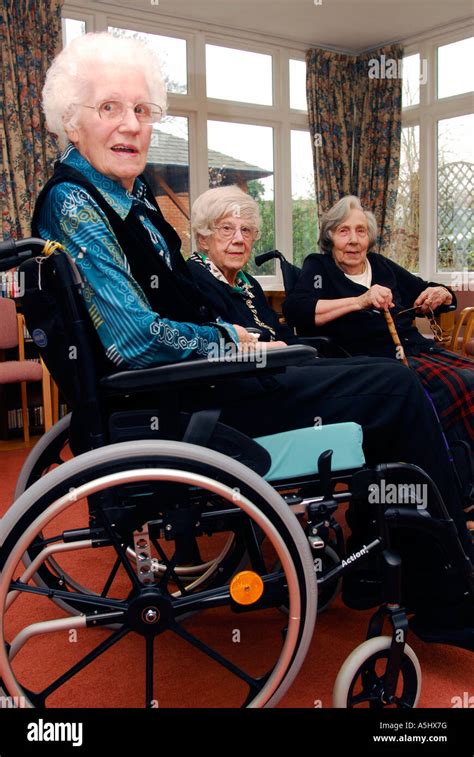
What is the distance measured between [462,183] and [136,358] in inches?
235

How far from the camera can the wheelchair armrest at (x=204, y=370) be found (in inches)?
46.3

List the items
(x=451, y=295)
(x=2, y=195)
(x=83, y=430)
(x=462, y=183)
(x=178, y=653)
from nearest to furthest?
(x=83, y=430)
(x=178, y=653)
(x=451, y=295)
(x=2, y=195)
(x=462, y=183)

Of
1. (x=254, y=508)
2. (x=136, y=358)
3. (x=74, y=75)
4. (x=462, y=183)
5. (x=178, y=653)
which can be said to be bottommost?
(x=178, y=653)

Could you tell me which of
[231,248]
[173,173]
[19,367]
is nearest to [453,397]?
[231,248]

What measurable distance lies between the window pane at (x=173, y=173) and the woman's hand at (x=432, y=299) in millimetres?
3808

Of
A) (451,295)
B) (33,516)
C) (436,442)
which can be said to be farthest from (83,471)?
(451,295)

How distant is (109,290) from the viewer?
4.02 feet

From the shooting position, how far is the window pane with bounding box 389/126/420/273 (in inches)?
264

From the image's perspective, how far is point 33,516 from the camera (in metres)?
1.10

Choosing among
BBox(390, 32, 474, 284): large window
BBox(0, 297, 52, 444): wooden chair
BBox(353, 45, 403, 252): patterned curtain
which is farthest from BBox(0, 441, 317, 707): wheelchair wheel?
BBox(353, 45, 403, 252): patterned curtain

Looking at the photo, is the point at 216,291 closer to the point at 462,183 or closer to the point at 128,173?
the point at 128,173

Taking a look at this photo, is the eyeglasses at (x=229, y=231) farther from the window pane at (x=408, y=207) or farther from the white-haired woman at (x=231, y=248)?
the window pane at (x=408, y=207)

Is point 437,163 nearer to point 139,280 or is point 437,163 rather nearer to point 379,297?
point 379,297

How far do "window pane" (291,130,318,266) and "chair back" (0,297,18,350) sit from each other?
350 centimetres
